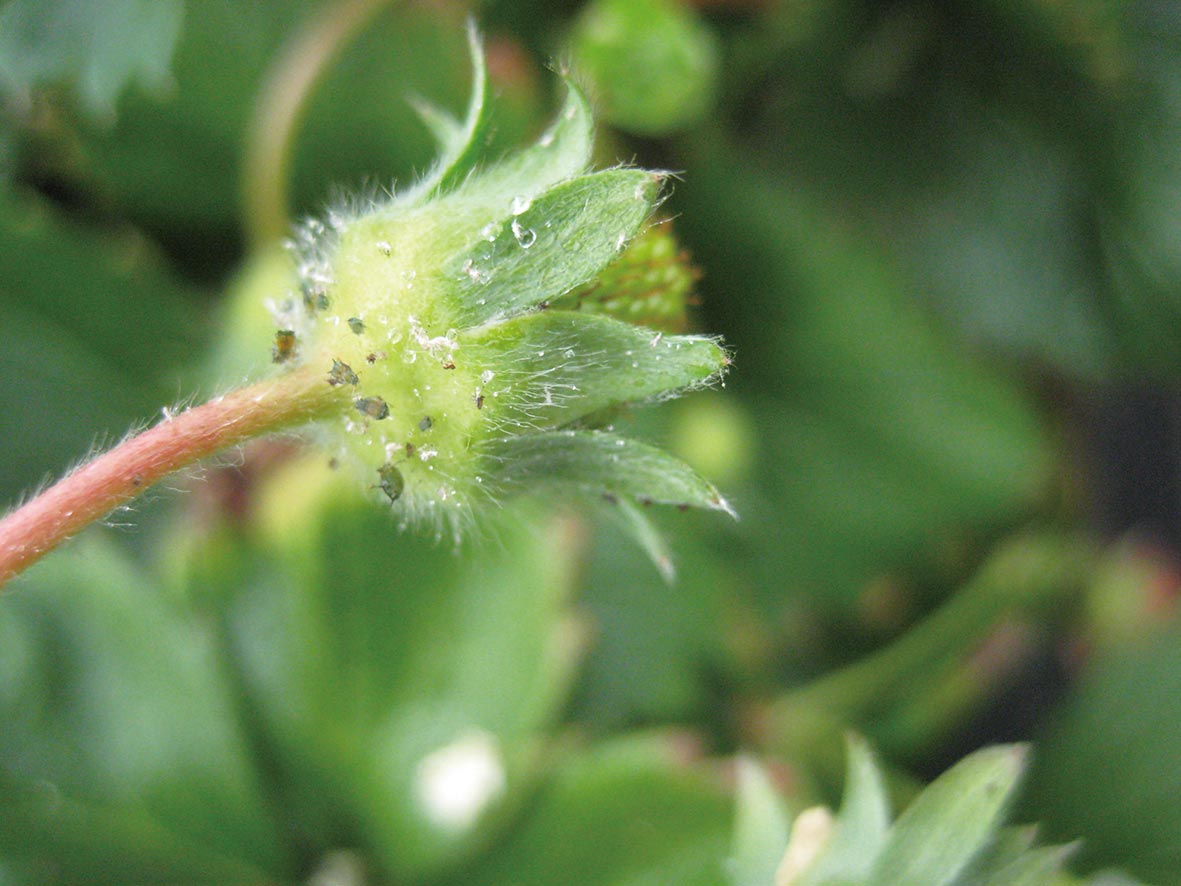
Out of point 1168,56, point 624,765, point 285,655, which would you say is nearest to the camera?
point 624,765

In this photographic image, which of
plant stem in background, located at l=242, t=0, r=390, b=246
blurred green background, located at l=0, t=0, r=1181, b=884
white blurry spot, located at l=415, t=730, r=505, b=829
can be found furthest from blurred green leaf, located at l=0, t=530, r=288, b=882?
plant stem in background, located at l=242, t=0, r=390, b=246

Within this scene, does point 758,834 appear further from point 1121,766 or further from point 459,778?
point 1121,766

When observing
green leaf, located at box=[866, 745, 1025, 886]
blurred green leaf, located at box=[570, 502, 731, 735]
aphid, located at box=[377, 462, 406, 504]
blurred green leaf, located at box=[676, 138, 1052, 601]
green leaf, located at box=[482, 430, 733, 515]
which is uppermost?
blurred green leaf, located at box=[676, 138, 1052, 601]

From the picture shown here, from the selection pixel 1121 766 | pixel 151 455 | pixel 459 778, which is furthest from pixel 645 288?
pixel 1121 766

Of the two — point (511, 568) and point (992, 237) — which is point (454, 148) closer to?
point (511, 568)

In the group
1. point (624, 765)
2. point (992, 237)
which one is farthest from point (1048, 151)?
point (624, 765)

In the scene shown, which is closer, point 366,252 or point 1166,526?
point 366,252

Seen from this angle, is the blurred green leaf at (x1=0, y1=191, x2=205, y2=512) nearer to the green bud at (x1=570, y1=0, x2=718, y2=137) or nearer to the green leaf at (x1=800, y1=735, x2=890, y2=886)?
the green bud at (x1=570, y1=0, x2=718, y2=137)
